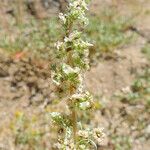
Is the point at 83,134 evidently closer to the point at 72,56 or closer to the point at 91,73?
the point at 72,56

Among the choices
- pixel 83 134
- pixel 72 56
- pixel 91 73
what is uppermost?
pixel 72 56

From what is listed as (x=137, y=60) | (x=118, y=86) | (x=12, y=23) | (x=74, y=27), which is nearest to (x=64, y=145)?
(x=74, y=27)

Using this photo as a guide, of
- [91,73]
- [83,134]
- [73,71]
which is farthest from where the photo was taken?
[91,73]

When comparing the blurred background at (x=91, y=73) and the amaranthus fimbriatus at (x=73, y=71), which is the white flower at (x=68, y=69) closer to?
the amaranthus fimbriatus at (x=73, y=71)

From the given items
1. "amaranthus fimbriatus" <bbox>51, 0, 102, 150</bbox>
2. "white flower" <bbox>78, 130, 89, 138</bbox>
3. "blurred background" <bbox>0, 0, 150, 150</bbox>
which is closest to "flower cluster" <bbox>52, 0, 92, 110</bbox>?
→ "amaranthus fimbriatus" <bbox>51, 0, 102, 150</bbox>

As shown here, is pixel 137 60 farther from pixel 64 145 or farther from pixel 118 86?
pixel 64 145

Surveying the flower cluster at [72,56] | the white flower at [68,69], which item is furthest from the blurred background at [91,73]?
the white flower at [68,69]

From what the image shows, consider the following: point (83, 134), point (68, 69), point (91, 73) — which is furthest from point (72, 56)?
point (91, 73)
